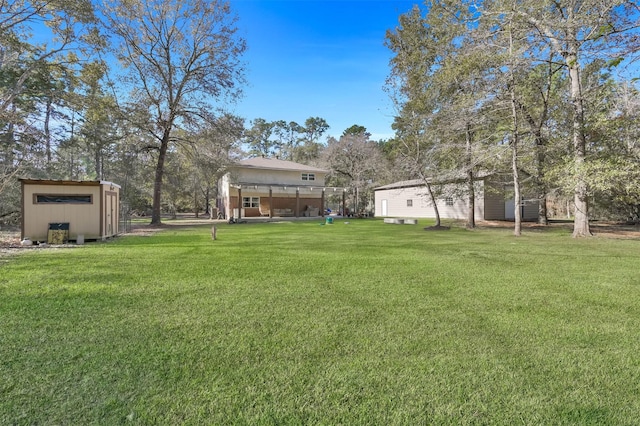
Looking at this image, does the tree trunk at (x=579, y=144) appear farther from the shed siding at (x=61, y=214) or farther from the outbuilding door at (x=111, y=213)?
the shed siding at (x=61, y=214)

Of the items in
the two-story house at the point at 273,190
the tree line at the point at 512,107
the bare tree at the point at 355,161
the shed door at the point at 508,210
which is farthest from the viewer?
the bare tree at the point at 355,161

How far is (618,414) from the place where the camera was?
6.79 ft

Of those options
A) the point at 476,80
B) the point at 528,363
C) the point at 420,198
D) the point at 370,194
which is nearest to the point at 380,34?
the point at 476,80

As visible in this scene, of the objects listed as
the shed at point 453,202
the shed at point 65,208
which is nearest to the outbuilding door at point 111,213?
the shed at point 65,208

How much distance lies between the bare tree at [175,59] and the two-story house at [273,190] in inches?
295

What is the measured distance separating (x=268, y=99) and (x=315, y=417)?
78.9 ft

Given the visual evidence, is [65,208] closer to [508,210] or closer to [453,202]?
[453,202]

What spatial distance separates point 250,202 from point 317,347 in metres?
27.4

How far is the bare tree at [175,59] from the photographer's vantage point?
17984mm

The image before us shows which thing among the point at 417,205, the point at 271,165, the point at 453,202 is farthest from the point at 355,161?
the point at 453,202

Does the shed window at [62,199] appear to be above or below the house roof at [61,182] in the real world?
below

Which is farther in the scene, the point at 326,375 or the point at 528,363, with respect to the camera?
the point at 528,363

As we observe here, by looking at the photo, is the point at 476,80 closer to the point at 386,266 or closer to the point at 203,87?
the point at 386,266

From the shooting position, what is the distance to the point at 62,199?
10766 mm
